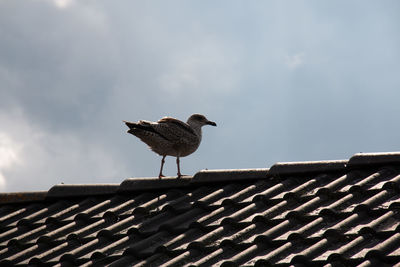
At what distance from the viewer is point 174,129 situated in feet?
28.0

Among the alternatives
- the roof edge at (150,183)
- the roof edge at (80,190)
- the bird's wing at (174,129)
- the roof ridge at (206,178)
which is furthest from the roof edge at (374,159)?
the bird's wing at (174,129)

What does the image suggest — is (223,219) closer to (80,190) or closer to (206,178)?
Answer: (206,178)

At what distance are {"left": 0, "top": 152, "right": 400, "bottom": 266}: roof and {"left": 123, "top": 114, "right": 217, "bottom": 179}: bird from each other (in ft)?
5.09

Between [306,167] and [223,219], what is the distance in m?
1.18

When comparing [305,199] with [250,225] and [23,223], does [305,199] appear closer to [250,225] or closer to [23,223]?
[250,225]

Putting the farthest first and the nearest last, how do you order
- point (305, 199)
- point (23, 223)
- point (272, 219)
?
point (23, 223), point (305, 199), point (272, 219)

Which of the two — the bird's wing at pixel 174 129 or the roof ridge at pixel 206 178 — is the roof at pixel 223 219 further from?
the bird's wing at pixel 174 129

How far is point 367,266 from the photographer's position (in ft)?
A: 12.8

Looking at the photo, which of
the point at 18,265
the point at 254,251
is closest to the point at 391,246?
the point at 254,251

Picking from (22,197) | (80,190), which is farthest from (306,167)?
(22,197)

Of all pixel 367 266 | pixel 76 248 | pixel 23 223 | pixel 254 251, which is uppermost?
pixel 23 223

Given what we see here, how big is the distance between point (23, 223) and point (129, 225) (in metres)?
1.28

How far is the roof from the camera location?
14.5ft

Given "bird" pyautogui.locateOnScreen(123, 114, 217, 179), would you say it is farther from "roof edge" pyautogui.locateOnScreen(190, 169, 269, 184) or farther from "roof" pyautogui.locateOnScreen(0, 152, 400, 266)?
"roof edge" pyautogui.locateOnScreen(190, 169, 269, 184)
